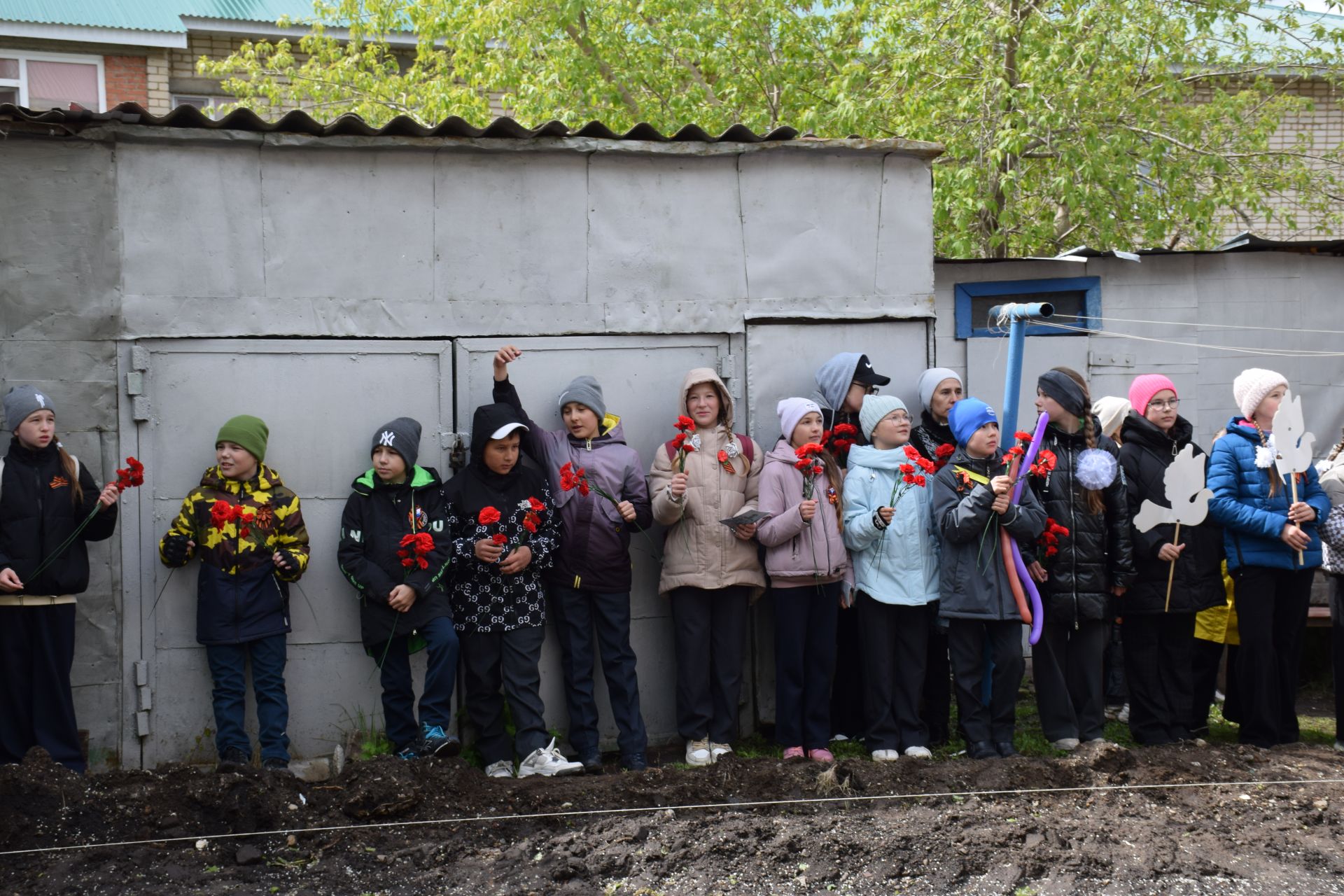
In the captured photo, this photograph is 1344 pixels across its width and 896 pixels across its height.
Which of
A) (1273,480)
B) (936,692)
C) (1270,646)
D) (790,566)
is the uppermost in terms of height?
(1273,480)

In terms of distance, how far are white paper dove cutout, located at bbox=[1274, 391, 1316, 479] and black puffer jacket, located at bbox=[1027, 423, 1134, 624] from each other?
0.82 metres

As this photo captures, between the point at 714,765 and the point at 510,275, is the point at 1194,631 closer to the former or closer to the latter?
the point at 714,765

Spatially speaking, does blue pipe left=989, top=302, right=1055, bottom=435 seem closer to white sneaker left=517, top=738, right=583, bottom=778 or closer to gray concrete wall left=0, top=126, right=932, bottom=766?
gray concrete wall left=0, top=126, right=932, bottom=766

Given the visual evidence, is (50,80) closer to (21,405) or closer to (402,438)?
(21,405)

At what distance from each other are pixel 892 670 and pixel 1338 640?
2.43 m

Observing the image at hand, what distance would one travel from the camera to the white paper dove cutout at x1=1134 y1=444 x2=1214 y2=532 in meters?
6.80

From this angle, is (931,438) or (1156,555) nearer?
(1156,555)

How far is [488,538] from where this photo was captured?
639cm

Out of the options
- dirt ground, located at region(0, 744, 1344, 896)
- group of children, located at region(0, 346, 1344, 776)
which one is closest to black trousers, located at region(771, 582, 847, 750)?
group of children, located at region(0, 346, 1344, 776)

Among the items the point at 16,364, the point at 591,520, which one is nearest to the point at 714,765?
the point at 591,520

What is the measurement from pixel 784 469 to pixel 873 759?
153 centimetres

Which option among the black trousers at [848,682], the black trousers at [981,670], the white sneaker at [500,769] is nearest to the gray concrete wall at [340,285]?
the white sneaker at [500,769]

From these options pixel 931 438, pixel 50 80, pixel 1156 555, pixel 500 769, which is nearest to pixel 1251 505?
pixel 1156 555

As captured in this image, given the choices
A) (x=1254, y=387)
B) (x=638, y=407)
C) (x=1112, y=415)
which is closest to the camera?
(x=1254, y=387)
